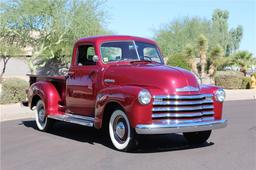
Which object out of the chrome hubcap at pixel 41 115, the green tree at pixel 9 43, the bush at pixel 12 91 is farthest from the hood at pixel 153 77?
the green tree at pixel 9 43

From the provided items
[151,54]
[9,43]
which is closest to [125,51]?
[151,54]

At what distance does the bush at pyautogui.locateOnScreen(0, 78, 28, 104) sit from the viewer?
1933 cm

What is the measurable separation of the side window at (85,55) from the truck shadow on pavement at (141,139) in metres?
1.60

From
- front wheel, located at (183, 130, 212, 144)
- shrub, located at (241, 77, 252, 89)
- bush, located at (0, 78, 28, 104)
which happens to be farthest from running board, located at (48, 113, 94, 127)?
shrub, located at (241, 77, 252, 89)

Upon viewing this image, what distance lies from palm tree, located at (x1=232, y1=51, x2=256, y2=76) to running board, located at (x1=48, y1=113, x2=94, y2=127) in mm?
30793

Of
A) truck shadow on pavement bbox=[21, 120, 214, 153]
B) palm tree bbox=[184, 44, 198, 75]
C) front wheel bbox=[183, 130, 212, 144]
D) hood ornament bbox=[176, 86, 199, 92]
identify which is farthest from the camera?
palm tree bbox=[184, 44, 198, 75]

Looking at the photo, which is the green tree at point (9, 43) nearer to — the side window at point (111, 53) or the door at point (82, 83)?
the door at point (82, 83)

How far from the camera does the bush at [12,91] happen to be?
19328mm

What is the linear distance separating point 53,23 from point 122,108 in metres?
21.0

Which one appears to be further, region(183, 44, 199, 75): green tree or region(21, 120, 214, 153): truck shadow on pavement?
region(183, 44, 199, 75): green tree

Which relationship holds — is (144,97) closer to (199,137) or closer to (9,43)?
(199,137)

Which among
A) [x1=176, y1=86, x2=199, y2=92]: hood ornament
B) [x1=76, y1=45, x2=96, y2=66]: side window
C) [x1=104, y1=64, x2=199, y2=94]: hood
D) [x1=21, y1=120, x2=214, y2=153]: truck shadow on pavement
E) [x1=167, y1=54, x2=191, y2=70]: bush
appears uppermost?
[x1=76, y1=45, x2=96, y2=66]: side window

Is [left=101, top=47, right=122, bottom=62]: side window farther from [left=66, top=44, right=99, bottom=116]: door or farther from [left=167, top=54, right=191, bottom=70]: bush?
[left=167, top=54, right=191, bottom=70]: bush

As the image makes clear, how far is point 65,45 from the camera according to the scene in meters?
30.4
